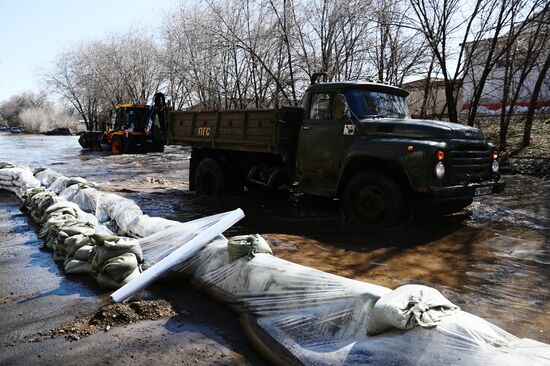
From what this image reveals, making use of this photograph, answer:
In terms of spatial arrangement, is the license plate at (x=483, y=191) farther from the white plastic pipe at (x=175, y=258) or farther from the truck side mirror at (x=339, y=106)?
the white plastic pipe at (x=175, y=258)

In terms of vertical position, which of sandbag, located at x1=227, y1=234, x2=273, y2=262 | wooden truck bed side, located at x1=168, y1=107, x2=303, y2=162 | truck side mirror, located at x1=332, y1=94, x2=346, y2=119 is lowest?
sandbag, located at x1=227, y1=234, x2=273, y2=262

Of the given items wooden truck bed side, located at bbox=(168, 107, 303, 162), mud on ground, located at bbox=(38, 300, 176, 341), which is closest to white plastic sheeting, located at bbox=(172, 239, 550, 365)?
mud on ground, located at bbox=(38, 300, 176, 341)

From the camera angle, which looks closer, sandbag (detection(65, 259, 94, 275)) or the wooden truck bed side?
sandbag (detection(65, 259, 94, 275))

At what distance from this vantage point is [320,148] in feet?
24.4

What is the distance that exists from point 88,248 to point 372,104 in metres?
4.65

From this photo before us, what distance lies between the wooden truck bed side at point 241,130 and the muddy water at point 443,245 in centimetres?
121

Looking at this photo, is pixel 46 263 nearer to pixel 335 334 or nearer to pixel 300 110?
pixel 335 334

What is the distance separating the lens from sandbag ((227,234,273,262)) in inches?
155

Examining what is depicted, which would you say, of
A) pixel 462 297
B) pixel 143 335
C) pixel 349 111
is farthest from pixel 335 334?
pixel 349 111

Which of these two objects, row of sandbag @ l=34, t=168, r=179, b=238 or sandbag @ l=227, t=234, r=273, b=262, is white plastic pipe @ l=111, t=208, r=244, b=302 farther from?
row of sandbag @ l=34, t=168, r=179, b=238

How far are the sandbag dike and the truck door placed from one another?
3.30m

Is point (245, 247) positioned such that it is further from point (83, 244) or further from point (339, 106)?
point (339, 106)

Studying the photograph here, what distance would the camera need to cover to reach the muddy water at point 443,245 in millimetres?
4020

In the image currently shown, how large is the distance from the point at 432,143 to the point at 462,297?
263cm
